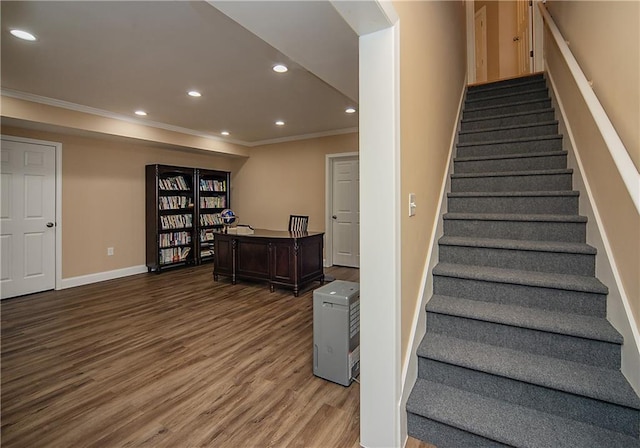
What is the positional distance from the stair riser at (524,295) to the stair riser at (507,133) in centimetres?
169

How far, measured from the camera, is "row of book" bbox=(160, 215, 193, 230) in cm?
535

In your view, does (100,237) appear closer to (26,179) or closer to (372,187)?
(26,179)

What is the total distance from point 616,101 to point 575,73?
1.67 feet

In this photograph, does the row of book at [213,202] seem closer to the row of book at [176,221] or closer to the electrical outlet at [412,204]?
the row of book at [176,221]

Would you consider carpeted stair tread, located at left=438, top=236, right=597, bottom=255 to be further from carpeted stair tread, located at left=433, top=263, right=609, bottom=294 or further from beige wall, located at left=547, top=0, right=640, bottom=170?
beige wall, located at left=547, top=0, right=640, bottom=170

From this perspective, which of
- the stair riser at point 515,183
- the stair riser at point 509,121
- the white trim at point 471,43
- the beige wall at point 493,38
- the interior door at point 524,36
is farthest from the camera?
the beige wall at point 493,38

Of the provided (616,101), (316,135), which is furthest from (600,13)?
(316,135)

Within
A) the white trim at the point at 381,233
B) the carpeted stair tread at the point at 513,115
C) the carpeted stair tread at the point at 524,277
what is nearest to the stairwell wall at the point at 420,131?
the white trim at the point at 381,233

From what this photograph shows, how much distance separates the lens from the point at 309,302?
12.1 feet

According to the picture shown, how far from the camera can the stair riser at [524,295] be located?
162cm

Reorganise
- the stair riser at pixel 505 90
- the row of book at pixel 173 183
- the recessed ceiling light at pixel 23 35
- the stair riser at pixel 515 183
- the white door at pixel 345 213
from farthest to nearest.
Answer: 1. the white door at pixel 345 213
2. the row of book at pixel 173 183
3. the stair riser at pixel 505 90
4. the recessed ceiling light at pixel 23 35
5. the stair riser at pixel 515 183

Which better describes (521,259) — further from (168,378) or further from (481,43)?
(481,43)

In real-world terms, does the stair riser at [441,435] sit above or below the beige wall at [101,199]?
below

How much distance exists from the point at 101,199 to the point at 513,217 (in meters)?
5.42
